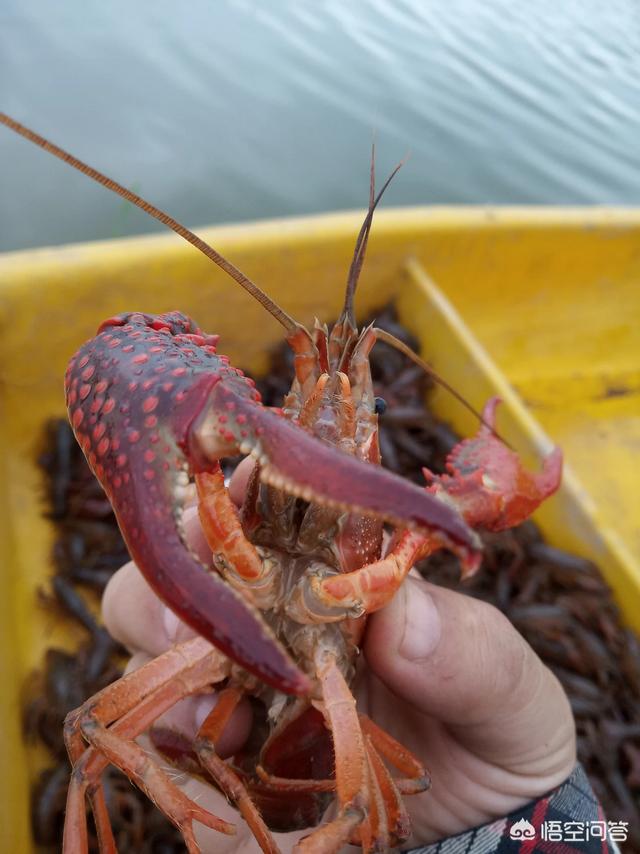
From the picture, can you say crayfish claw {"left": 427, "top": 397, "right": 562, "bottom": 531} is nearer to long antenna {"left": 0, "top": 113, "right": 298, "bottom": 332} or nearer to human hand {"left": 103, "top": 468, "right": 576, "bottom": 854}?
Result: human hand {"left": 103, "top": 468, "right": 576, "bottom": 854}

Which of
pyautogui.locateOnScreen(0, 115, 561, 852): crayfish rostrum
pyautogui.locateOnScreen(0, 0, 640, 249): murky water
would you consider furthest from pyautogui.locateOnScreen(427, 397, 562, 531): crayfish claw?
pyautogui.locateOnScreen(0, 0, 640, 249): murky water

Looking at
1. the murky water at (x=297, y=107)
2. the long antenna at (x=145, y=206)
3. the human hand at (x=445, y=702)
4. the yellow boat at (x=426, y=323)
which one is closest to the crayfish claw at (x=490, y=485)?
the human hand at (x=445, y=702)

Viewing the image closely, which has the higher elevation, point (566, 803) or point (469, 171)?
point (469, 171)

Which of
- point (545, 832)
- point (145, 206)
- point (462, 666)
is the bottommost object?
point (545, 832)

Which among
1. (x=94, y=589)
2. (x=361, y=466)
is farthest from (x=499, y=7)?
(x=361, y=466)

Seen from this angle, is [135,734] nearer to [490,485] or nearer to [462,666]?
[462,666]

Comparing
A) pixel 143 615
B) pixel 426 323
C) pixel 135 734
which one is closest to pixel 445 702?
pixel 135 734

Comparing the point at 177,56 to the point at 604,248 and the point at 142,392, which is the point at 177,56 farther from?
the point at 142,392
